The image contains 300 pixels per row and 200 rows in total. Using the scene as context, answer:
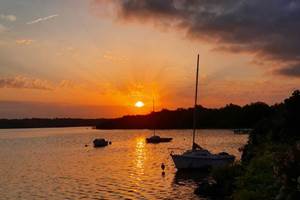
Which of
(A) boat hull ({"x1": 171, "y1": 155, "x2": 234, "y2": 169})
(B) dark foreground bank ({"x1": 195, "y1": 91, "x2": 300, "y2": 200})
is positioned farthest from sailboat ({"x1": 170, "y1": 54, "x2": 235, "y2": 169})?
(B) dark foreground bank ({"x1": 195, "y1": 91, "x2": 300, "y2": 200})

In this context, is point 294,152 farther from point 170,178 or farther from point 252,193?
point 170,178

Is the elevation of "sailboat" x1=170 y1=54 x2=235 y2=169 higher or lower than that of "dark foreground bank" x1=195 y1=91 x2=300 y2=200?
lower

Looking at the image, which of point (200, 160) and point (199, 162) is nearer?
point (200, 160)

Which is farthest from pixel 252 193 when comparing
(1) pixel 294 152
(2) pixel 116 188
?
(2) pixel 116 188

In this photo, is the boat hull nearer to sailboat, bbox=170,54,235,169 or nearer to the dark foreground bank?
sailboat, bbox=170,54,235,169

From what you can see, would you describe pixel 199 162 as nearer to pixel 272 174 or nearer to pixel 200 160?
pixel 200 160

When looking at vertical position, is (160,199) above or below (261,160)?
below

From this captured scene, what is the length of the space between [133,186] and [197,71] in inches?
748

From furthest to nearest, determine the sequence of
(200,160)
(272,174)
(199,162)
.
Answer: (199,162) → (200,160) → (272,174)

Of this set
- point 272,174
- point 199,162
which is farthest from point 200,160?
point 272,174

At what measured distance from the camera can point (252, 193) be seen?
46.3 feet

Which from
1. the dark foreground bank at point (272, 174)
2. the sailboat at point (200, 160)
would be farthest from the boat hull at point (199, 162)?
the dark foreground bank at point (272, 174)

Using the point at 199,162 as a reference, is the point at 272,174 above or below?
above

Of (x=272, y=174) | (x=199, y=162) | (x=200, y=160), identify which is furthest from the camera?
(x=199, y=162)
